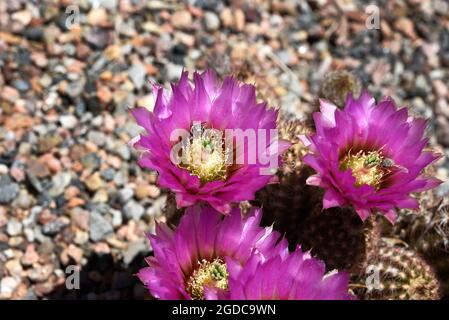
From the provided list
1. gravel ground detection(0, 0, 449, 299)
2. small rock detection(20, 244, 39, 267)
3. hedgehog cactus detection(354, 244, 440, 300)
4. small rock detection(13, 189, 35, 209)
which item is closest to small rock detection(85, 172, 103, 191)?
gravel ground detection(0, 0, 449, 299)

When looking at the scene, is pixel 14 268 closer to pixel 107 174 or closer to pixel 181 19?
pixel 107 174

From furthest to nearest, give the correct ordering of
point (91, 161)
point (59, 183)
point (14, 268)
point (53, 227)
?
point (91, 161) → point (59, 183) → point (53, 227) → point (14, 268)

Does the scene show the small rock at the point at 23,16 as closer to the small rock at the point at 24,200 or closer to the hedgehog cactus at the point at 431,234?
the small rock at the point at 24,200

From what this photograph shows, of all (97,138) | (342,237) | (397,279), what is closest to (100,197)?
(97,138)

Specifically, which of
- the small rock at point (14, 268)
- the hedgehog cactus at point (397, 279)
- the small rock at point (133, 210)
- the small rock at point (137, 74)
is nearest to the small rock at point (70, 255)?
the small rock at point (14, 268)

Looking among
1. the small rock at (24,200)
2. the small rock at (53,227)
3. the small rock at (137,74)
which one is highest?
the small rock at (137,74)

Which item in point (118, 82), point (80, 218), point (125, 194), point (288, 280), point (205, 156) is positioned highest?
point (118, 82)

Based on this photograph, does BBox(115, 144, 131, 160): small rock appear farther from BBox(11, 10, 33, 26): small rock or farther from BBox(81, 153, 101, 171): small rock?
BBox(11, 10, 33, 26): small rock
